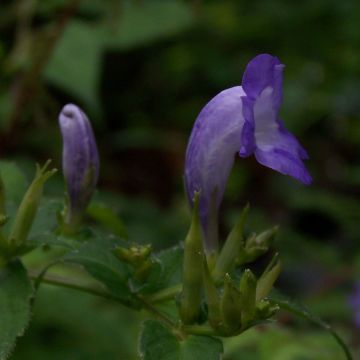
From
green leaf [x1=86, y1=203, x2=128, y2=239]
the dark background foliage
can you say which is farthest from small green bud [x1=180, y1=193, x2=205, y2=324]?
the dark background foliage

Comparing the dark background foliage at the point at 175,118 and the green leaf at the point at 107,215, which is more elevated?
the green leaf at the point at 107,215

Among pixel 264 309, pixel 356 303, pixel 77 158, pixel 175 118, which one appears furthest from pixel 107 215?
pixel 175 118

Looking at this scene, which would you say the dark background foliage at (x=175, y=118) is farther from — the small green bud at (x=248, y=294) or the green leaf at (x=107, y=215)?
the small green bud at (x=248, y=294)

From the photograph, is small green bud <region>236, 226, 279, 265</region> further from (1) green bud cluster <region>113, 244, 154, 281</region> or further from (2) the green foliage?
(2) the green foliage

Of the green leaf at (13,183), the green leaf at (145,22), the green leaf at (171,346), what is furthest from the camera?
the green leaf at (145,22)

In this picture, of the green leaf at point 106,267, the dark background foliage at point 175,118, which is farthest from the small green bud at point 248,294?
the dark background foliage at point 175,118

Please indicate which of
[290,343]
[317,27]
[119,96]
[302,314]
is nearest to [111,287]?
[302,314]
